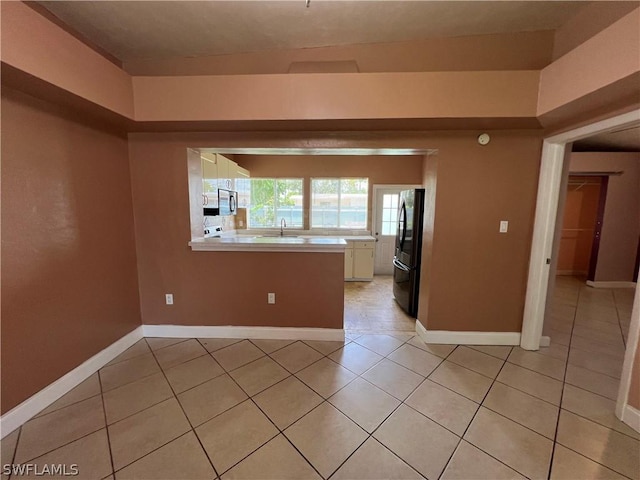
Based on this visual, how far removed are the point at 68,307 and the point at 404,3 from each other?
319 cm

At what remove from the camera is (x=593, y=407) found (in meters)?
1.83

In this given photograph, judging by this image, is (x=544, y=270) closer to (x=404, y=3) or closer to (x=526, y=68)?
(x=526, y=68)

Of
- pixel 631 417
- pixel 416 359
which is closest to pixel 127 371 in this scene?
pixel 416 359

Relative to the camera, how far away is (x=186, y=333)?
2.78m

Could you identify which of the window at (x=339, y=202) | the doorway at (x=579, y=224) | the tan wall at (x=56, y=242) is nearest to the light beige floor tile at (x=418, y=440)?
the tan wall at (x=56, y=242)

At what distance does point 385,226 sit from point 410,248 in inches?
84.6

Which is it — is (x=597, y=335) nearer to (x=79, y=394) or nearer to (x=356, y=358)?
(x=356, y=358)

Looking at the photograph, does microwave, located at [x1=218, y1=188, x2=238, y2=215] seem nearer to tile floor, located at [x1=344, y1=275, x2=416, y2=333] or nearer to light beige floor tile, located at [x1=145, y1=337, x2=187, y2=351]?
light beige floor tile, located at [x1=145, y1=337, x2=187, y2=351]

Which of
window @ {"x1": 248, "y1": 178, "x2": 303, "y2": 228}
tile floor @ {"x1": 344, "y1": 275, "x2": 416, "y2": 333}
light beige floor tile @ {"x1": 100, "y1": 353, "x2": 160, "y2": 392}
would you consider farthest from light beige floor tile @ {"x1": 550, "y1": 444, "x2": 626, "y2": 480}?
window @ {"x1": 248, "y1": 178, "x2": 303, "y2": 228}

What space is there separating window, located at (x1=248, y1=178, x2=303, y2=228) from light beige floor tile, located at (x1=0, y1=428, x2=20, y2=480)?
420cm

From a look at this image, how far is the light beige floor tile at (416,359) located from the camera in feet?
7.42

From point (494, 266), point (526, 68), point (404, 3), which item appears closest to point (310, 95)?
point (404, 3)

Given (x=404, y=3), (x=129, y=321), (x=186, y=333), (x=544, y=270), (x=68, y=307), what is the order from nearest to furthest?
1. (x=404, y=3)
2. (x=68, y=307)
3. (x=544, y=270)
4. (x=129, y=321)
5. (x=186, y=333)

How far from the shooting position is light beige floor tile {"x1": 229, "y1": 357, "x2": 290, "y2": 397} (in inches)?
79.3
